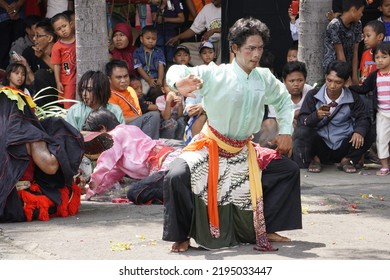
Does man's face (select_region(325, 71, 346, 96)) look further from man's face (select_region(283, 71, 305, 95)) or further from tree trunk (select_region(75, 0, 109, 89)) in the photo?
tree trunk (select_region(75, 0, 109, 89))

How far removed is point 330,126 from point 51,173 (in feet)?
12.5

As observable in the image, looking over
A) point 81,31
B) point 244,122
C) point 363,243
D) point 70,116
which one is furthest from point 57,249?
point 81,31

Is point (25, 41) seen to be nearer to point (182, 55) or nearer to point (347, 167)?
point (182, 55)

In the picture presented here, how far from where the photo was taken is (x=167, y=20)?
12969 mm

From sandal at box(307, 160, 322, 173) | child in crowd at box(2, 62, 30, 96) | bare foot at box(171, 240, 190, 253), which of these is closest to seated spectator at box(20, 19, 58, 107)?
child in crowd at box(2, 62, 30, 96)

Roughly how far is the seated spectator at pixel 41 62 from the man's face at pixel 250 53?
4.61 m

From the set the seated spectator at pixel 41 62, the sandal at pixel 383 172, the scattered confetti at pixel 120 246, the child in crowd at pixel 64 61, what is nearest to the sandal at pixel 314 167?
the sandal at pixel 383 172

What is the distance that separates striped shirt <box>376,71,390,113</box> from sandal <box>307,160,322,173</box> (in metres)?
0.92

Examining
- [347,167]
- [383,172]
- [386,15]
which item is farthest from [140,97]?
[386,15]

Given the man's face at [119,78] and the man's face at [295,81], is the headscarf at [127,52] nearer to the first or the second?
the man's face at [119,78]

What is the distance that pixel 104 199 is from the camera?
9.00 metres

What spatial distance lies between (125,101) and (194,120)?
86 centimetres

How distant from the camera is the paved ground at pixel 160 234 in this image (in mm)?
6676

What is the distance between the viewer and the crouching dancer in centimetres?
668
